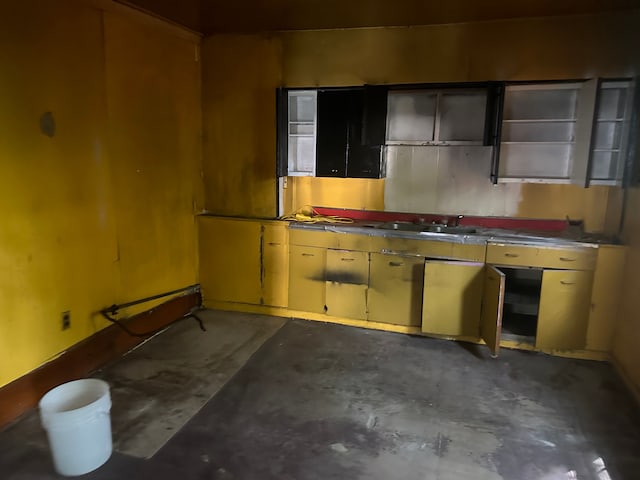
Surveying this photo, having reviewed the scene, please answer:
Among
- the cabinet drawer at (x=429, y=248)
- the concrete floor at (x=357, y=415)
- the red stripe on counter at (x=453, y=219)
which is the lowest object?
the concrete floor at (x=357, y=415)

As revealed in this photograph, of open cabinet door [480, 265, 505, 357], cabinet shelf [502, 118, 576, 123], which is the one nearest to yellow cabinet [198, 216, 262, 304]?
open cabinet door [480, 265, 505, 357]

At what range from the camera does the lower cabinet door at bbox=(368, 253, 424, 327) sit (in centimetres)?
424

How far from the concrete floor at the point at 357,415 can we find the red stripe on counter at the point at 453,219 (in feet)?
3.81

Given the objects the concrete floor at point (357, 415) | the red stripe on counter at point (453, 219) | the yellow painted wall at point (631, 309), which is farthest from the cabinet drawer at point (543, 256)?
the concrete floor at point (357, 415)

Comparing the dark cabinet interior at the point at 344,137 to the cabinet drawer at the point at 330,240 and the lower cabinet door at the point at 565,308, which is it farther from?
the lower cabinet door at the point at 565,308

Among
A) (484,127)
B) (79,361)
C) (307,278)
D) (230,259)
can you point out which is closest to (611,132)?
(484,127)

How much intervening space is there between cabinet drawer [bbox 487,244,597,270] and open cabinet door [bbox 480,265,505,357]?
14cm

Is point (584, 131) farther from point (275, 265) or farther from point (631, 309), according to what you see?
point (275, 265)

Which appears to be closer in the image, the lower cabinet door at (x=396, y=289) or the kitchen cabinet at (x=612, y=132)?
the kitchen cabinet at (x=612, y=132)

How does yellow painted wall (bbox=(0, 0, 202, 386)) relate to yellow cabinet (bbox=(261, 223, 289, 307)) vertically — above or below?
above

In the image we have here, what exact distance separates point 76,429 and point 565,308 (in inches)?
142

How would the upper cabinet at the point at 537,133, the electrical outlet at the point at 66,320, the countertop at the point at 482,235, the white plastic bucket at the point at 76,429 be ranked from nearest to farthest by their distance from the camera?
the white plastic bucket at the point at 76,429, the electrical outlet at the point at 66,320, the countertop at the point at 482,235, the upper cabinet at the point at 537,133

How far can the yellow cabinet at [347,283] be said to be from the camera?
14.4 feet

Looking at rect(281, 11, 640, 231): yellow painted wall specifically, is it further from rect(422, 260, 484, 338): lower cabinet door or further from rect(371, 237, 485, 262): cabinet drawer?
rect(422, 260, 484, 338): lower cabinet door
